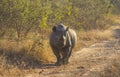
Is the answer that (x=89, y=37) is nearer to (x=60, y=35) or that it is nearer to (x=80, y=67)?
(x=60, y=35)

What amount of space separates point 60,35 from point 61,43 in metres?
0.28

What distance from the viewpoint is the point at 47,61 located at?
12.5 m

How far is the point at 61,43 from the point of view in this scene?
38.5 ft

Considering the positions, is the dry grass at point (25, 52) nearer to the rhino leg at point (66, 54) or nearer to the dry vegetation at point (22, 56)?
the dry vegetation at point (22, 56)

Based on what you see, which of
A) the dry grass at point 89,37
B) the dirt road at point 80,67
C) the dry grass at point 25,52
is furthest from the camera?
the dry grass at point 89,37

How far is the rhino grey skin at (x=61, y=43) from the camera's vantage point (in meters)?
11.7

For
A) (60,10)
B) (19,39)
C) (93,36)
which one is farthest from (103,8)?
(19,39)

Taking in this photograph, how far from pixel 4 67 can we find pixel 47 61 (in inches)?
101

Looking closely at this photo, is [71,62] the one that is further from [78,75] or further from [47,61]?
[78,75]

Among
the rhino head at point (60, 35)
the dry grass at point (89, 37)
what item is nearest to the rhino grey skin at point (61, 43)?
the rhino head at point (60, 35)

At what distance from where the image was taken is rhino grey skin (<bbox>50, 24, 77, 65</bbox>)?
11.7 m

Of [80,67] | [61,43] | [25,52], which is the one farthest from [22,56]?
[80,67]

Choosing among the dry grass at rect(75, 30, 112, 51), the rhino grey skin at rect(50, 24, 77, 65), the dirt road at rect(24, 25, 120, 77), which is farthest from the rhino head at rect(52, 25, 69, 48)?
the dry grass at rect(75, 30, 112, 51)

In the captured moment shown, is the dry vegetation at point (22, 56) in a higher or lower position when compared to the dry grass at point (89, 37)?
higher
